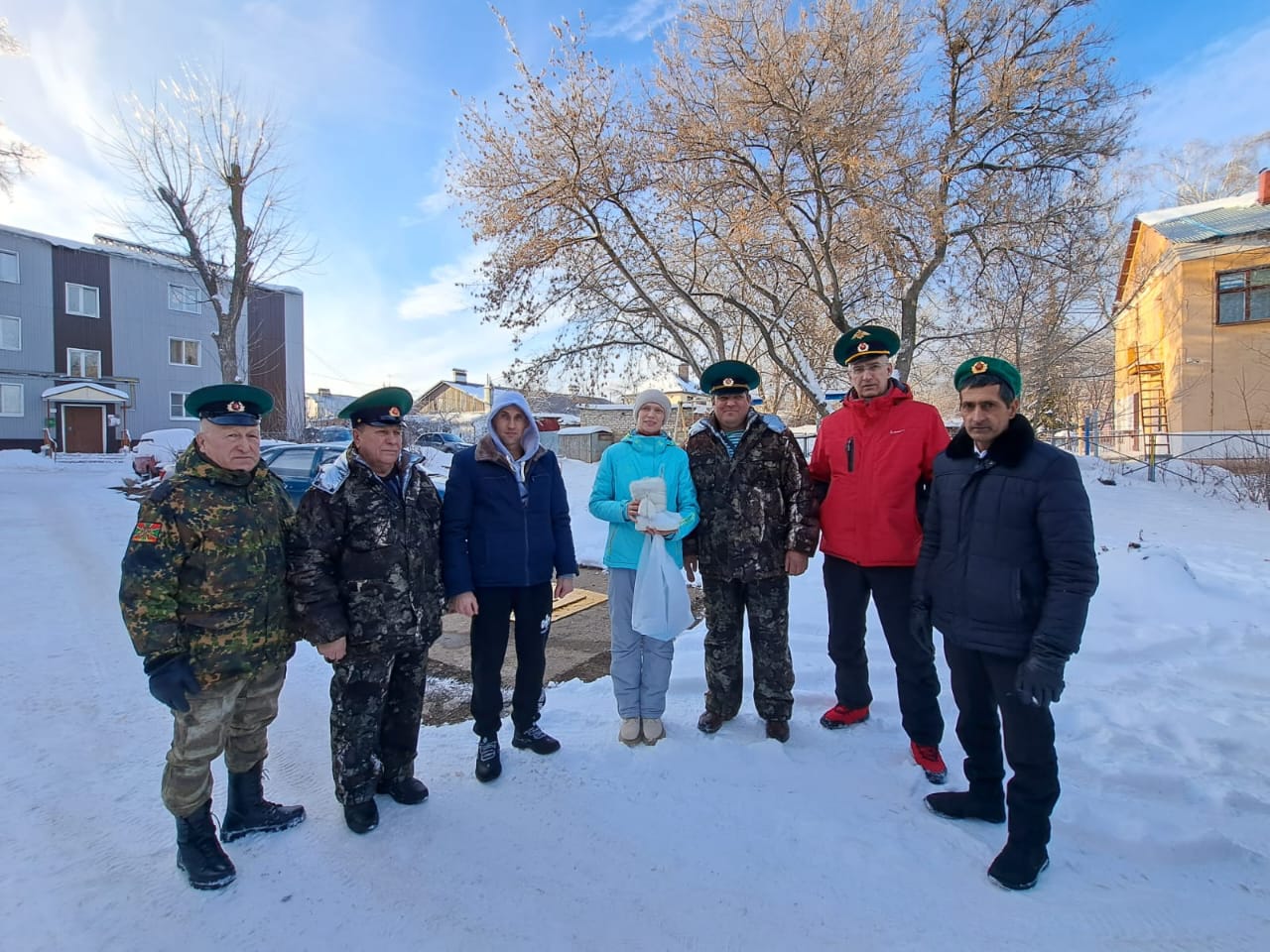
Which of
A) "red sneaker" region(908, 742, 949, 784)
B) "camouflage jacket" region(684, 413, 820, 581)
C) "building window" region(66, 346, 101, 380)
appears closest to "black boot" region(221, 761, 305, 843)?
"camouflage jacket" region(684, 413, 820, 581)

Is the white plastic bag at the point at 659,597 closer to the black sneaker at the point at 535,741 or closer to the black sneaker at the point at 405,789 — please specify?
the black sneaker at the point at 535,741

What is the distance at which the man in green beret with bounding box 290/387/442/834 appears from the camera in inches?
93.9

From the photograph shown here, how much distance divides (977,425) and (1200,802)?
1993 millimetres

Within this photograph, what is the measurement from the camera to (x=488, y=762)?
113 inches

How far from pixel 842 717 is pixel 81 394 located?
33.3 metres

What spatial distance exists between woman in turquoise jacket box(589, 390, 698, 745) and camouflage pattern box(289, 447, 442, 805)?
97 cm

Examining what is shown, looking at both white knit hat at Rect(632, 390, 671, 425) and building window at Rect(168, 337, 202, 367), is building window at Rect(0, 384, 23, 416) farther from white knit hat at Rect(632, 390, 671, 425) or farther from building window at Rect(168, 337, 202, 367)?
white knit hat at Rect(632, 390, 671, 425)

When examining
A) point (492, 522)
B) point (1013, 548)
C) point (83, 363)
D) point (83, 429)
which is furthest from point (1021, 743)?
point (83, 363)

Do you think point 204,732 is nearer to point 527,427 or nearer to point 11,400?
point 527,427

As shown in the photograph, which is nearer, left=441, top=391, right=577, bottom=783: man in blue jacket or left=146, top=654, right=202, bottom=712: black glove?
left=146, top=654, right=202, bottom=712: black glove

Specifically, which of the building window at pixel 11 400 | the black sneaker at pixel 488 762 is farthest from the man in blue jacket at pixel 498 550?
the building window at pixel 11 400

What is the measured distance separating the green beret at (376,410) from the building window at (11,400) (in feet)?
111

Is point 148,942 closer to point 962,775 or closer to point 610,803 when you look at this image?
point 610,803

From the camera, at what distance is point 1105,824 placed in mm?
2490
